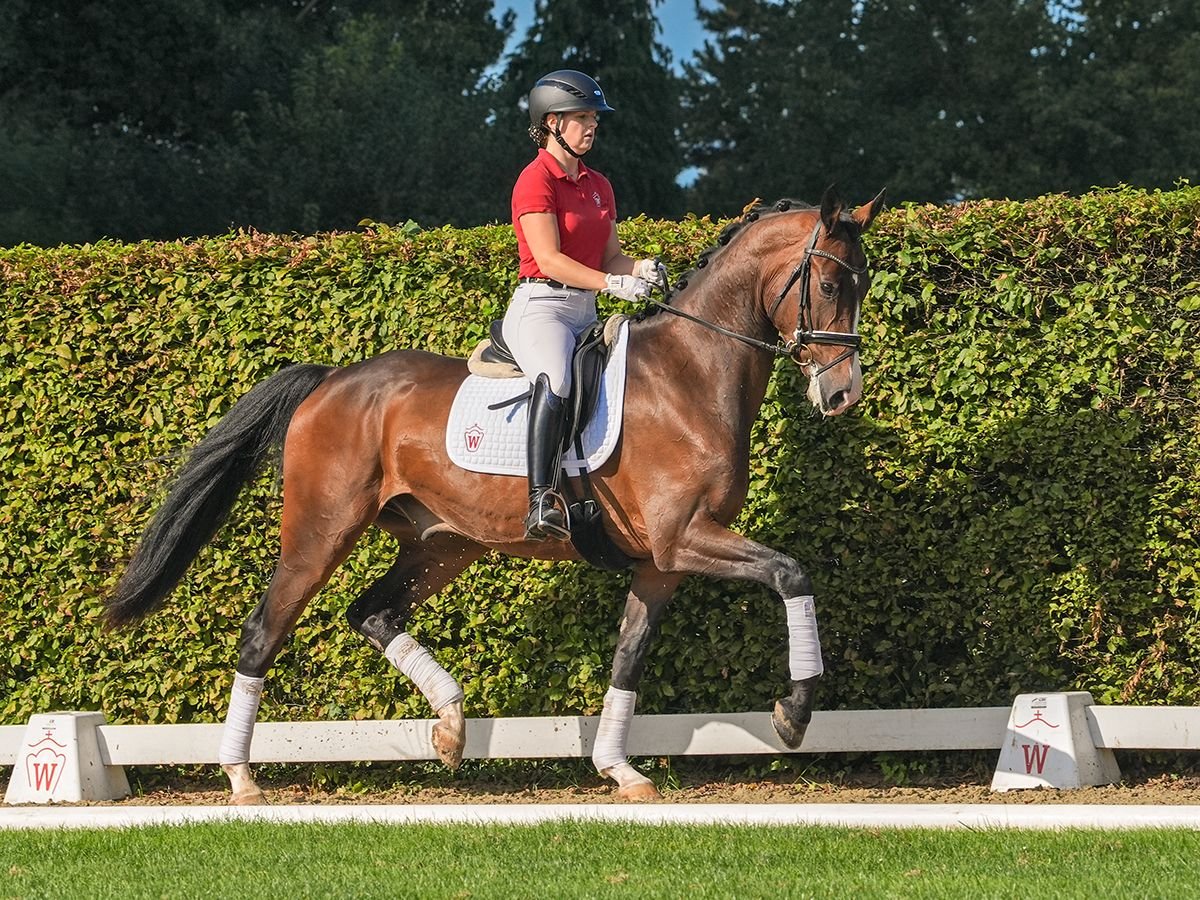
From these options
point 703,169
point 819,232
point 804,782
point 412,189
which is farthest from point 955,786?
point 703,169

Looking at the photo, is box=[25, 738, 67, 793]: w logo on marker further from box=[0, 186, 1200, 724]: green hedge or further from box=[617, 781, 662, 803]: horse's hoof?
box=[617, 781, 662, 803]: horse's hoof

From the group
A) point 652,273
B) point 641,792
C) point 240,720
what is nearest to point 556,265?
point 652,273

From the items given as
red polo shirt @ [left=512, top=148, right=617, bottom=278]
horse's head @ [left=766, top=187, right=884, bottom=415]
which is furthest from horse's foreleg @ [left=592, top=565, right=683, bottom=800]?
red polo shirt @ [left=512, top=148, right=617, bottom=278]

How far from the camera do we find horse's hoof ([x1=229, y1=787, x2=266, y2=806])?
7.11 metres

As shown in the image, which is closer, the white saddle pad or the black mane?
the white saddle pad

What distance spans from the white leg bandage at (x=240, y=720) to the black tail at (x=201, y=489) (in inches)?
25.6

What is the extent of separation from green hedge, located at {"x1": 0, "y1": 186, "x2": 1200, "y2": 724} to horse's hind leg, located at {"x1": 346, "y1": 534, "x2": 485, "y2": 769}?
42 centimetres

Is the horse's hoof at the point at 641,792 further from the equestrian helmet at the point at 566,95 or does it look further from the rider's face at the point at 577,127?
the equestrian helmet at the point at 566,95

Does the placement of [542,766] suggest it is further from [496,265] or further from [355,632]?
[496,265]

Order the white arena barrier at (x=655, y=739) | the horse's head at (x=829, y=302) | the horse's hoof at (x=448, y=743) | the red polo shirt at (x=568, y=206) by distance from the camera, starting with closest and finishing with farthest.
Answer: the horse's head at (x=829, y=302) → the red polo shirt at (x=568, y=206) → the white arena barrier at (x=655, y=739) → the horse's hoof at (x=448, y=743)

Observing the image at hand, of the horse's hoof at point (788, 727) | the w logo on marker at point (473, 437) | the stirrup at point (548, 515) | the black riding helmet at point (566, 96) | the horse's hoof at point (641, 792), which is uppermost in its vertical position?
the black riding helmet at point (566, 96)

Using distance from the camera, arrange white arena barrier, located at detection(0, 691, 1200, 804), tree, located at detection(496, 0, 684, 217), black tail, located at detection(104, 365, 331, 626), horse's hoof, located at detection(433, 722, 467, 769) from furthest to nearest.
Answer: tree, located at detection(496, 0, 684, 217), black tail, located at detection(104, 365, 331, 626), horse's hoof, located at detection(433, 722, 467, 769), white arena barrier, located at detection(0, 691, 1200, 804)

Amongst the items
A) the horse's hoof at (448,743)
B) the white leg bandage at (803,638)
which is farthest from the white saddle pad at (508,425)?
the horse's hoof at (448,743)

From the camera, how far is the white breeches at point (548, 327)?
641 cm
